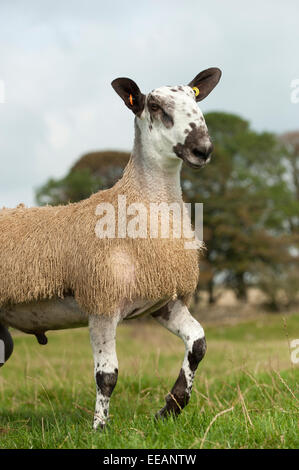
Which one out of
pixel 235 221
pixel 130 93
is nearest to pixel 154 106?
pixel 130 93

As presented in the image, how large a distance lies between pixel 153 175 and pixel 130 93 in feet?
2.50

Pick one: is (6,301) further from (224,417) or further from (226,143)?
(226,143)

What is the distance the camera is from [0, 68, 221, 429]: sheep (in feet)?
14.9

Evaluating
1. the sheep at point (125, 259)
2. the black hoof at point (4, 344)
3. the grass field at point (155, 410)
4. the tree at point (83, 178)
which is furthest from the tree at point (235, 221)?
the sheep at point (125, 259)

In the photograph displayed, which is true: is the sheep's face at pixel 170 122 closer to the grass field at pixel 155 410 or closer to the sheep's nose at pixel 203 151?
the sheep's nose at pixel 203 151

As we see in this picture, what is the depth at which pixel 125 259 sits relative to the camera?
4.62 meters

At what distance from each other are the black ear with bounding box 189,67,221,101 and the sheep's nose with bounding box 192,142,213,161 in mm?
1162

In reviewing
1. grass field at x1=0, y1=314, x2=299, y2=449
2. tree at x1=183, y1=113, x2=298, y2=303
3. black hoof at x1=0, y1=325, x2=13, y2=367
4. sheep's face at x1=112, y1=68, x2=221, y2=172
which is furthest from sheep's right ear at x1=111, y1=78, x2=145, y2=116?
tree at x1=183, y1=113, x2=298, y2=303

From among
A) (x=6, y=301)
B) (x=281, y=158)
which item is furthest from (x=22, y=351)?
(x=281, y=158)

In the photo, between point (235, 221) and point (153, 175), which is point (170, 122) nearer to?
point (153, 175)

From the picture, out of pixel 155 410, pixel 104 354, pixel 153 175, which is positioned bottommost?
pixel 155 410

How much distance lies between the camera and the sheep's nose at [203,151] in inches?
167

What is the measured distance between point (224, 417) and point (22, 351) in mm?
14145

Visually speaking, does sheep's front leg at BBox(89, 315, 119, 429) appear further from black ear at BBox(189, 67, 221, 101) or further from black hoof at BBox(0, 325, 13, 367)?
black ear at BBox(189, 67, 221, 101)
